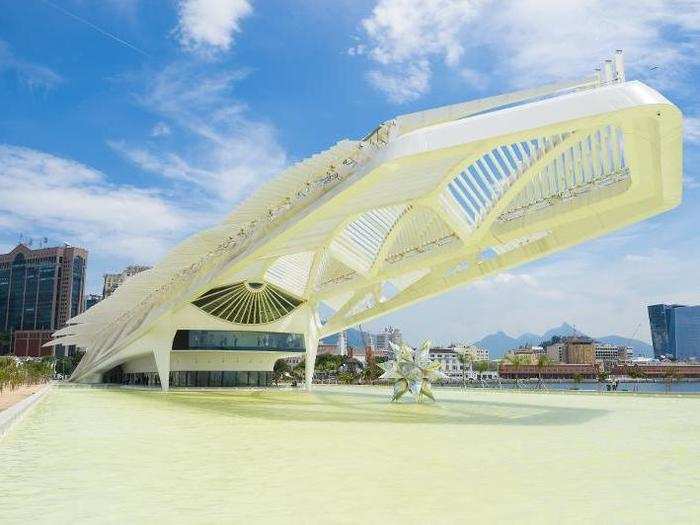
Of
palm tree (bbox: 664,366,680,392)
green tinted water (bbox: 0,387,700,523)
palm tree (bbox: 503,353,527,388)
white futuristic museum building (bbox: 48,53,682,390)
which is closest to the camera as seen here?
green tinted water (bbox: 0,387,700,523)

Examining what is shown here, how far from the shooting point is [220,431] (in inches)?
619

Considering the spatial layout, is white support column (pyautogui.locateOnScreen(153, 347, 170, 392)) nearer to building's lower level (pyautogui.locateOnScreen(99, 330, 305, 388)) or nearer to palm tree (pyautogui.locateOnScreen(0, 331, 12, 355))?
building's lower level (pyautogui.locateOnScreen(99, 330, 305, 388))

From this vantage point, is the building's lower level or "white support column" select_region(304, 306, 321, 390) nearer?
"white support column" select_region(304, 306, 321, 390)

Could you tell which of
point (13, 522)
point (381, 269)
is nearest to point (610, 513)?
point (13, 522)

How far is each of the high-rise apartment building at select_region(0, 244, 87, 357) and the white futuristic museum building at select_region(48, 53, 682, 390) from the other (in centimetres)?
10398

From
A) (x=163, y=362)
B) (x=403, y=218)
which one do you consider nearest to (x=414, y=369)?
(x=403, y=218)

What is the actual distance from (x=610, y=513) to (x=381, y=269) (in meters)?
24.3

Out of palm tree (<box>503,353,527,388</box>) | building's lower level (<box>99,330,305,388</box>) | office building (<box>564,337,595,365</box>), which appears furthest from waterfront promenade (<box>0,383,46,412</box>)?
office building (<box>564,337,595,365</box>)

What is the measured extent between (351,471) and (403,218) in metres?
17.7

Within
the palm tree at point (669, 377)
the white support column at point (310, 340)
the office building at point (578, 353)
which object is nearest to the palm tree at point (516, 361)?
the palm tree at point (669, 377)

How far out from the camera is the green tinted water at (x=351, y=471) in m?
6.96

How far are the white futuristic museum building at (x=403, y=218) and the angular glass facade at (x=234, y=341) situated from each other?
0.10m

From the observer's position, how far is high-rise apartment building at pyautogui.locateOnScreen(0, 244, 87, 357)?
141375 millimetres

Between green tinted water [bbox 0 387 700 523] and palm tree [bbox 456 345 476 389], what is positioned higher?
palm tree [bbox 456 345 476 389]
